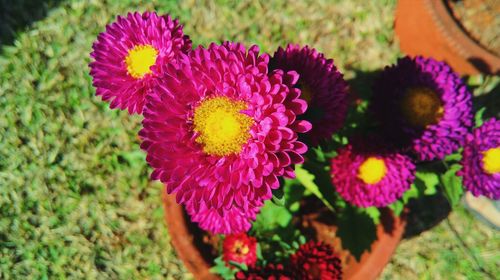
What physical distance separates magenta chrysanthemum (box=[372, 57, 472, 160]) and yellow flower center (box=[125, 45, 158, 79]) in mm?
952

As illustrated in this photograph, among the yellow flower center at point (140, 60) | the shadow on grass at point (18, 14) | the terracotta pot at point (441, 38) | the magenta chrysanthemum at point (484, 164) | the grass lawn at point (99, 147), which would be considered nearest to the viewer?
the yellow flower center at point (140, 60)

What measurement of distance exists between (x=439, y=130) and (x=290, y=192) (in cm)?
68

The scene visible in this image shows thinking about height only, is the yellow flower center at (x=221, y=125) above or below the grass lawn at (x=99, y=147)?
below

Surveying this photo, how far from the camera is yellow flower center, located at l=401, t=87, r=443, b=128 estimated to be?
5.88ft

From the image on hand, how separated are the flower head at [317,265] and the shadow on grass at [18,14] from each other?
2.26 m

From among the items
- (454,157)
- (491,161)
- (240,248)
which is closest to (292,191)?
(240,248)

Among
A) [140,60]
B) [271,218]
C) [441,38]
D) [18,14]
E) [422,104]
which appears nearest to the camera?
[140,60]

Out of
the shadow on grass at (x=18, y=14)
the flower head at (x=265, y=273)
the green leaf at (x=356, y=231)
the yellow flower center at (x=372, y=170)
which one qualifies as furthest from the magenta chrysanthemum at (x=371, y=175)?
the shadow on grass at (x=18, y=14)

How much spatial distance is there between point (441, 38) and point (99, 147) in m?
2.05

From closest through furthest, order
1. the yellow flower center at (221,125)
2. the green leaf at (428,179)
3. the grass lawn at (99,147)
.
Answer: the yellow flower center at (221,125) < the green leaf at (428,179) < the grass lawn at (99,147)

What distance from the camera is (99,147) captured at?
266cm

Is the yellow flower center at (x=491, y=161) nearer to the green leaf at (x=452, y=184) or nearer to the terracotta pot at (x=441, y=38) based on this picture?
the green leaf at (x=452, y=184)

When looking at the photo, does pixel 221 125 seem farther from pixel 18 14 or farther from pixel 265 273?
pixel 18 14

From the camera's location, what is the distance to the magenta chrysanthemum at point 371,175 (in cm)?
173
